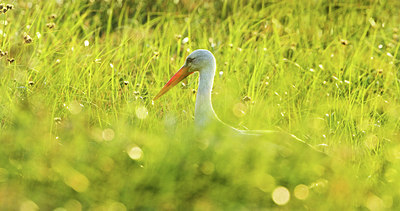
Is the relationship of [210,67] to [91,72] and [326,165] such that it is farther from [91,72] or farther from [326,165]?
[326,165]

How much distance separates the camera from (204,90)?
410cm

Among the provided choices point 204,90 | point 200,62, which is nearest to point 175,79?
point 200,62

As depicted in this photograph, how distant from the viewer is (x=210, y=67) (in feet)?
14.0

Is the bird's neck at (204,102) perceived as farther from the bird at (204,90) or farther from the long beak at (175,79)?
the long beak at (175,79)

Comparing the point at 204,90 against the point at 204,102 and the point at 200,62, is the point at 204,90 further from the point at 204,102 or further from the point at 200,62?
the point at 200,62

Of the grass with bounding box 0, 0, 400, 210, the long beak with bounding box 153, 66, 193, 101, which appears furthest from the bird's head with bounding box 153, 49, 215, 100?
the grass with bounding box 0, 0, 400, 210

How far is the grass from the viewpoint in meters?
3.13

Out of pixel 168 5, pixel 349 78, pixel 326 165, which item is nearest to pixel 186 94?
pixel 349 78

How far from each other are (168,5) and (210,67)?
11.9 feet

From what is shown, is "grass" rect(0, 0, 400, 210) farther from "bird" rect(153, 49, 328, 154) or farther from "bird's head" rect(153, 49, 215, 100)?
"bird's head" rect(153, 49, 215, 100)

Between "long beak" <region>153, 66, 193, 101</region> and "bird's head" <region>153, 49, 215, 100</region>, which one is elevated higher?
"bird's head" <region>153, 49, 215, 100</region>

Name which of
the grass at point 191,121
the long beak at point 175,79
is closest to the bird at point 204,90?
the long beak at point 175,79

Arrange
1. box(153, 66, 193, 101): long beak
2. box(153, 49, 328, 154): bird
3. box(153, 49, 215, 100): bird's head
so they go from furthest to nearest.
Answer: box(153, 66, 193, 101): long beak → box(153, 49, 215, 100): bird's head → box(153, 49, 328, 154): bird

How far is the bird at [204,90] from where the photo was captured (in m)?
3.85
